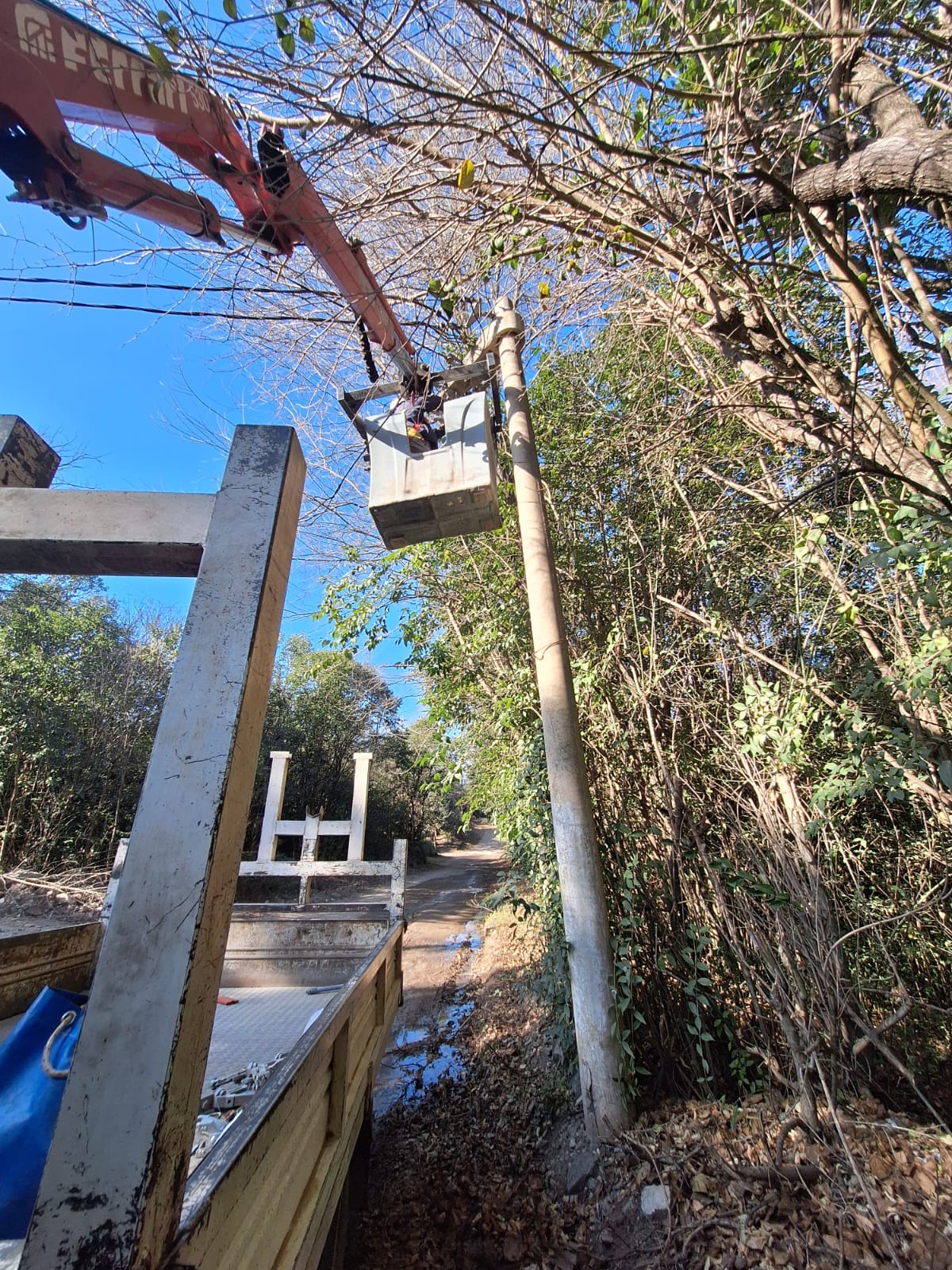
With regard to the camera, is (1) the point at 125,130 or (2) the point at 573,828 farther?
(2) the point at 573,828

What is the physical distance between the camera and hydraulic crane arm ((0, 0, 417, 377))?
7.73 ft

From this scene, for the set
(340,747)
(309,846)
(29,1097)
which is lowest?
(29,1097)

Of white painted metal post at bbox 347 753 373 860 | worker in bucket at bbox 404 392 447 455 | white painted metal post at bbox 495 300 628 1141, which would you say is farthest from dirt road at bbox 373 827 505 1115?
worker in bucket at bbox 404 392 447 455

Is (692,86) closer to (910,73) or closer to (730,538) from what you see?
(910,73)

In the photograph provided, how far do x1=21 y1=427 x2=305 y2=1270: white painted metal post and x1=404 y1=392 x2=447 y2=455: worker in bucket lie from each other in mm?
2221

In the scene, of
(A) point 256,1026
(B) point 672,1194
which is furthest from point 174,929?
(A) point 256,1026

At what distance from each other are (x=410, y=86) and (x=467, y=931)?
942cm

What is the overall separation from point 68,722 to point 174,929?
1014 centimetres

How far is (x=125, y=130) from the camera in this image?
2650mm

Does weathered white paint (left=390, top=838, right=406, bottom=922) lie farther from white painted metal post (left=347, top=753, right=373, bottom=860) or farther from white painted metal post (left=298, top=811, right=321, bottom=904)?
white painted metal post (left=298, top=811, right=321, bottom=904)

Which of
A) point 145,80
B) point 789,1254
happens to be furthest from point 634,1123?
point 145,80

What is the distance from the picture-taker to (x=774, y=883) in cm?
260

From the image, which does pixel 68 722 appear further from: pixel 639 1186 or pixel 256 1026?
pixel 639 1186

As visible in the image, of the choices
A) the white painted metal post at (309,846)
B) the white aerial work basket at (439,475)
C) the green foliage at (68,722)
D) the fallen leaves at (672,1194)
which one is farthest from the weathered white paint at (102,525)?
the green foliage at (68,722)
